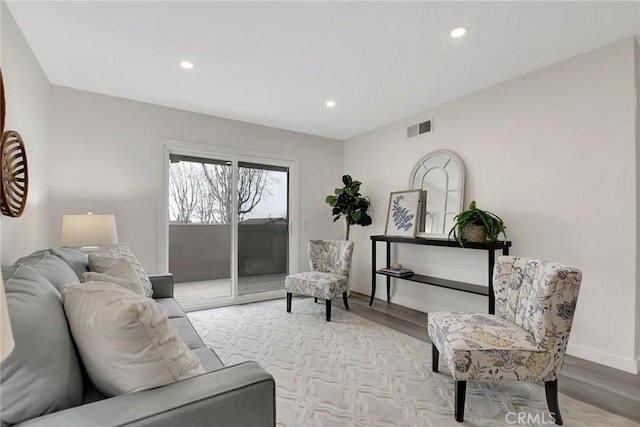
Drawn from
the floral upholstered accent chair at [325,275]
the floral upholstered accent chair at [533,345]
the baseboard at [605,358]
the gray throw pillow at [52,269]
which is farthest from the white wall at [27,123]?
the baseboard at [605,358]

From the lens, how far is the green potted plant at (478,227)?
8.98ft

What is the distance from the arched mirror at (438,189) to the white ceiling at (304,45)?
717 millimetres

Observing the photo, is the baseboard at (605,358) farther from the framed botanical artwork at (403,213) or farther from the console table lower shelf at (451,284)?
the framed botanical artwork at (403,213)

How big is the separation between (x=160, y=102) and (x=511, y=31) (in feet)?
11.3

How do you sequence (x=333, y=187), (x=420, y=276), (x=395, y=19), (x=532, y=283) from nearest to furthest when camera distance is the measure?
1. (x=532, y=283)
2. (x=395, y=19)
3. (x=420, y=276)
4. (x=333, y=187)

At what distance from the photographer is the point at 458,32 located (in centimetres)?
212

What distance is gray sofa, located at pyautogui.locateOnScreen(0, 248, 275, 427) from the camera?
754 mm

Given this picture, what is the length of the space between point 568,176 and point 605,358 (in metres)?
1.46

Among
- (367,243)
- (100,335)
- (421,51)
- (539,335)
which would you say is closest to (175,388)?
(100,335)

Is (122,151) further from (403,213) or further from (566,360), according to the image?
(566,360)

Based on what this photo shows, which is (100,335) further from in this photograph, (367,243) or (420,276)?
(367,243)

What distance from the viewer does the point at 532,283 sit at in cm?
179

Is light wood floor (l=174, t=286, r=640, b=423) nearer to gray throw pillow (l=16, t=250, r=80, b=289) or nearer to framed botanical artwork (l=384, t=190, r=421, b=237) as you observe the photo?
framed botanical artwork (l=384, t=190, r=421, b=237)

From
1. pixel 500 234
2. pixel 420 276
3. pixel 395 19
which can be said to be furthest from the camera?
pixel 420 276
